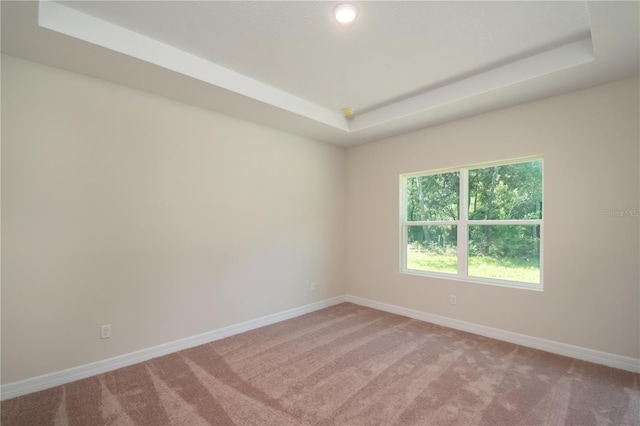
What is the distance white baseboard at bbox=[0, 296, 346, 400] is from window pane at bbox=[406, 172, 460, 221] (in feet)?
7.62

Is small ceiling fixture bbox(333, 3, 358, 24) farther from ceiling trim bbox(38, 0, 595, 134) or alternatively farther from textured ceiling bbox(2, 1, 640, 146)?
ceiling trim bbox(38, 0, 595, 134)

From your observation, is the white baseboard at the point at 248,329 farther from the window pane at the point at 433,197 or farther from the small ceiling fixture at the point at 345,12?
the small ceiling fixture at the point at 345,12

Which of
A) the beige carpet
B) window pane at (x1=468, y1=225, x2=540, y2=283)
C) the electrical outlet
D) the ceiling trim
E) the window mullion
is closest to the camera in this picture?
the beige carpet

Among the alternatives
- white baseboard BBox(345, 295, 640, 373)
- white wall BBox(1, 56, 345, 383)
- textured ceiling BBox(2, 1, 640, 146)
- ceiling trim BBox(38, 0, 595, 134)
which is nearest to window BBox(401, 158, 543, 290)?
white baseboard BBox(345, 295, 640, 373)

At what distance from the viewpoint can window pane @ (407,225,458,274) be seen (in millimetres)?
3910

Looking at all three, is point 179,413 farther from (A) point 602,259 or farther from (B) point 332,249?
(A) point 602,259

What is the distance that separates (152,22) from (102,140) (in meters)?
1.10

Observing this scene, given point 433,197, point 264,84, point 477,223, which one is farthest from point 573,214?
point 264,84

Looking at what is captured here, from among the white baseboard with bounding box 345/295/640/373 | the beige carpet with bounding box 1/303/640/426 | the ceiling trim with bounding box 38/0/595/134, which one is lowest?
the beige carpet with bounding box 1/303/640/426

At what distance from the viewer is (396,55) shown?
2.62m

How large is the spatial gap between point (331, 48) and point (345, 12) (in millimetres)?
467

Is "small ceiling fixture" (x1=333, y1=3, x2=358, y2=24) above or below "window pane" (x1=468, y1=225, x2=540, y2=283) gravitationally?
above

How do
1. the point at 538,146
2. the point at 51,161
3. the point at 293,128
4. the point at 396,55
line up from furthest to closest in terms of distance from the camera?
the point at 293,128
the point at 538,146
the point at 396,55
the point at 51,161

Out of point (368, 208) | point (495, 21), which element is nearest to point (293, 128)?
point (368, 208)
